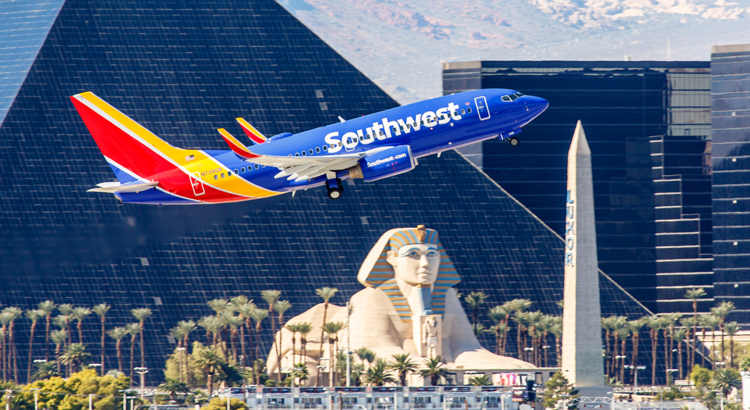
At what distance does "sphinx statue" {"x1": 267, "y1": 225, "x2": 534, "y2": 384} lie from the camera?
18100cm

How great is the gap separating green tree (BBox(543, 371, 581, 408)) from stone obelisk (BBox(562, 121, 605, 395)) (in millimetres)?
1887

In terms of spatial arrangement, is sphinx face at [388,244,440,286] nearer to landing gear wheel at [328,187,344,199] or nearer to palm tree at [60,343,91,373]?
palm tree at [60,343,91,373]

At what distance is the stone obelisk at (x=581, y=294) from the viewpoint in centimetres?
16088

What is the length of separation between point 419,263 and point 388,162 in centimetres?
10062

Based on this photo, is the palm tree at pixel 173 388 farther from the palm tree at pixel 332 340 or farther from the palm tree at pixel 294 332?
the palm tree at pixel 294 332

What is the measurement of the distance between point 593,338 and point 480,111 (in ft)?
273

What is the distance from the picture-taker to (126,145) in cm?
8981

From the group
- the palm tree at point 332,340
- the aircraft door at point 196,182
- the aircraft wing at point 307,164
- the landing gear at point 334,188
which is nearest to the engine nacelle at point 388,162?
the aircraft wing at point 307,164

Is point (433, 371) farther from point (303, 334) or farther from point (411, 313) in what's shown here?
point (303, 334)

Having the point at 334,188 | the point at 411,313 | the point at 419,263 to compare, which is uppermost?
the point at 334,188

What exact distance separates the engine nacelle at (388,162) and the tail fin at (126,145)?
47.0 ft

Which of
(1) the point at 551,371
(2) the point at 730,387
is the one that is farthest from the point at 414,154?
(2) the point at 730,387

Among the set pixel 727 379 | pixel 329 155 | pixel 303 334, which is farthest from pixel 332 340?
pixel 329 155

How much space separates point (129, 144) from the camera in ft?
294
